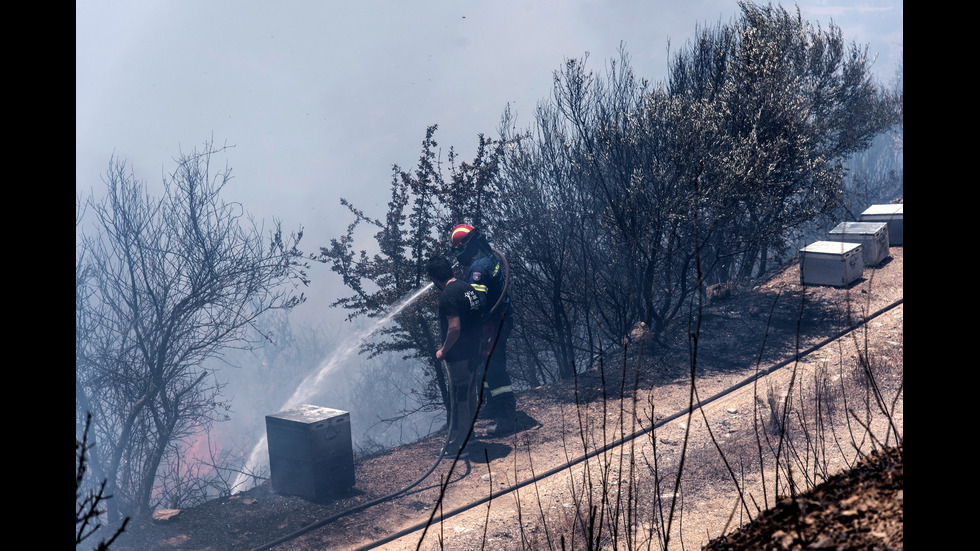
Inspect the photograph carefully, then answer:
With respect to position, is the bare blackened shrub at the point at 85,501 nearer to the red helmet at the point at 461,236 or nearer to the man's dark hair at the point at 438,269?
the man's dark hair at the point at 438,269

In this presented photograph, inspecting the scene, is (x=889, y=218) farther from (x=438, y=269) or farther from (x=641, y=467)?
(x=438, y=269)

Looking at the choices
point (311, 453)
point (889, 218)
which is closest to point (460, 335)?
point (311, 453)

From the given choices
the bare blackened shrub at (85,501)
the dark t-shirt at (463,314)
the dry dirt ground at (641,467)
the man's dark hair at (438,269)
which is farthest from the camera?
the man's dark hair at (438,269)

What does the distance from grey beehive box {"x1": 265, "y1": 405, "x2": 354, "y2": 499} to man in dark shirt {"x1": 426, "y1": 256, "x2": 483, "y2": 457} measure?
4.14 ft

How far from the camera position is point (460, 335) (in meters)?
7.11

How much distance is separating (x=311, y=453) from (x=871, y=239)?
989 centimetres

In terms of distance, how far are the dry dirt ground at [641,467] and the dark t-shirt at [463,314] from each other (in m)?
1.14

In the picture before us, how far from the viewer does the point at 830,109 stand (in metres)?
16.3

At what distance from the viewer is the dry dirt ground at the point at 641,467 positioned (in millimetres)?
4445

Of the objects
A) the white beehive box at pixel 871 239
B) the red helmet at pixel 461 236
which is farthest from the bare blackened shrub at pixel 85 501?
the white beehive box at pixel 871 239

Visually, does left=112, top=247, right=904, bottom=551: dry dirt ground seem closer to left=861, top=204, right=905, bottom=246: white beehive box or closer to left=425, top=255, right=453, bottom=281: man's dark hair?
left=425, top=255, right=453, bottom=281: man's dark hair

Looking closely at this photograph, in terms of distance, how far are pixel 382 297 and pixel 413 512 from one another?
528cm
